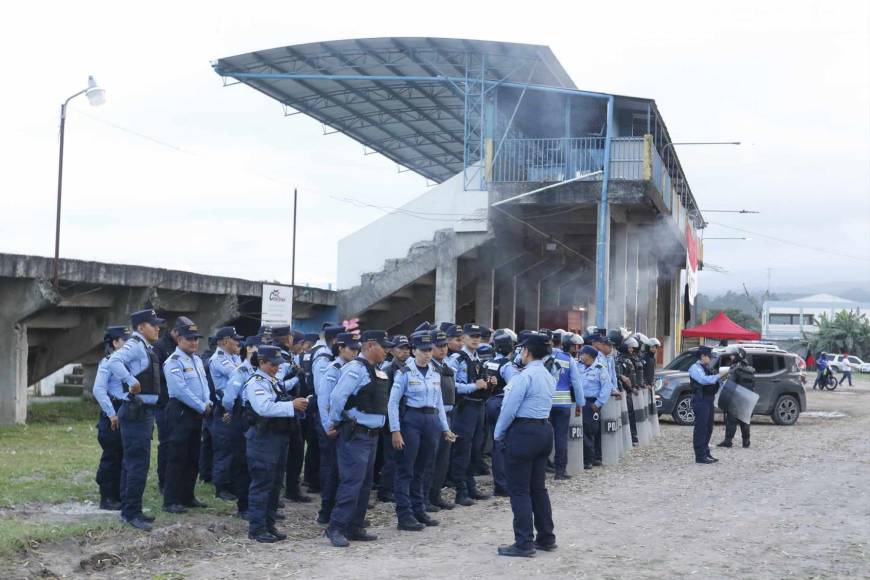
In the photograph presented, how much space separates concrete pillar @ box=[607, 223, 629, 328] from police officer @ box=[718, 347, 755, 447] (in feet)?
34.8

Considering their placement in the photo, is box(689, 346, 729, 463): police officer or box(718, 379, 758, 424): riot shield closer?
box(689, 346, 729, 463): police officer

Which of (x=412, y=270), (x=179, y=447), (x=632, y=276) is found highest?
(x=632, y=276)

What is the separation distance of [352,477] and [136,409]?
201 cm

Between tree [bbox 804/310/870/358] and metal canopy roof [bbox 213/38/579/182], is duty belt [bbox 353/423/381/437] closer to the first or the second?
metal canopy roof [bbox 213/38/579/182]

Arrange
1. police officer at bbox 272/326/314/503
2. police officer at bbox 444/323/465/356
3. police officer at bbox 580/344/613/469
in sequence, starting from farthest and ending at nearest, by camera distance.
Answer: police officer at bbox 580/344/613/469
police officer at bbox 444/323/465/356
police officer at bbox 272/326/314/503

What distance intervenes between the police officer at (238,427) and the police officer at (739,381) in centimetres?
928

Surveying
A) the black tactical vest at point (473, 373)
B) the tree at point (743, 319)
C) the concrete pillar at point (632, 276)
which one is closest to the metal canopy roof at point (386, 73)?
the concrete pillar at point (632, 276)

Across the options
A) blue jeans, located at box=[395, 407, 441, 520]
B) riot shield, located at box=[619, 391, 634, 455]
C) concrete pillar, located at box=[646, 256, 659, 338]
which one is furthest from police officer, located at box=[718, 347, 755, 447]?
concrete pillar, located at box=[646, 256, 659, 338]

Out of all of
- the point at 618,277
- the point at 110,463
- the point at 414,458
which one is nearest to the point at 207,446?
the point at 110,463

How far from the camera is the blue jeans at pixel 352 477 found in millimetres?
8289

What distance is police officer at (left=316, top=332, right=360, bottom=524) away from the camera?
29.3 feet

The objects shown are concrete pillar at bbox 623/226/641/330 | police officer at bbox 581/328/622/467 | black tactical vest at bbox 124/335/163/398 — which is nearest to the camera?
black tactical vest at bbox 124/335/163/398

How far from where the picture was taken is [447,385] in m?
10.4

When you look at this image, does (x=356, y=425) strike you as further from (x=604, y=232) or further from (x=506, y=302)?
(x=506, y=302)
